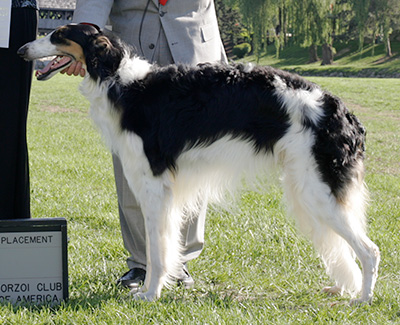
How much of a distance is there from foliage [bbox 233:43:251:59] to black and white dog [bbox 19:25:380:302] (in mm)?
58571

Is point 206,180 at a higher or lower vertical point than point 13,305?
higher

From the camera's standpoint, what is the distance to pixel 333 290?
159 inches

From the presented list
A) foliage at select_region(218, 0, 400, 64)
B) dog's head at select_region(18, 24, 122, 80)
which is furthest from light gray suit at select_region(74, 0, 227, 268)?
foliage at select_region(218, 0, 400, 64)

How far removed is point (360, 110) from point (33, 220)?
50.8 feet

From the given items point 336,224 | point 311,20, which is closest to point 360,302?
point 336,224

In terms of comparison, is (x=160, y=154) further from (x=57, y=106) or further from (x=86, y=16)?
(x=57, y=106)

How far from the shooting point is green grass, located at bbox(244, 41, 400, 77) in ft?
128

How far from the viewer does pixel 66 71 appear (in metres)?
3.80

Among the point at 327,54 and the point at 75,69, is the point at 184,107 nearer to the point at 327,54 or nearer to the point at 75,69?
the point at 75,69

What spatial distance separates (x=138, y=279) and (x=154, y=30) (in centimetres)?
181

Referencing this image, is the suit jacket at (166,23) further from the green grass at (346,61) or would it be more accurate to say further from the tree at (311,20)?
the green grass at (346,61)

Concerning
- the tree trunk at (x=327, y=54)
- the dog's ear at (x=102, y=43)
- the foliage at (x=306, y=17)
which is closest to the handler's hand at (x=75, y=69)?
the dog's ear at (x=102, y=43)

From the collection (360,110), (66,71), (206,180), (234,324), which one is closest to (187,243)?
(206,180)

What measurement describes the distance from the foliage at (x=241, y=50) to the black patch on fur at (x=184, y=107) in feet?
192
